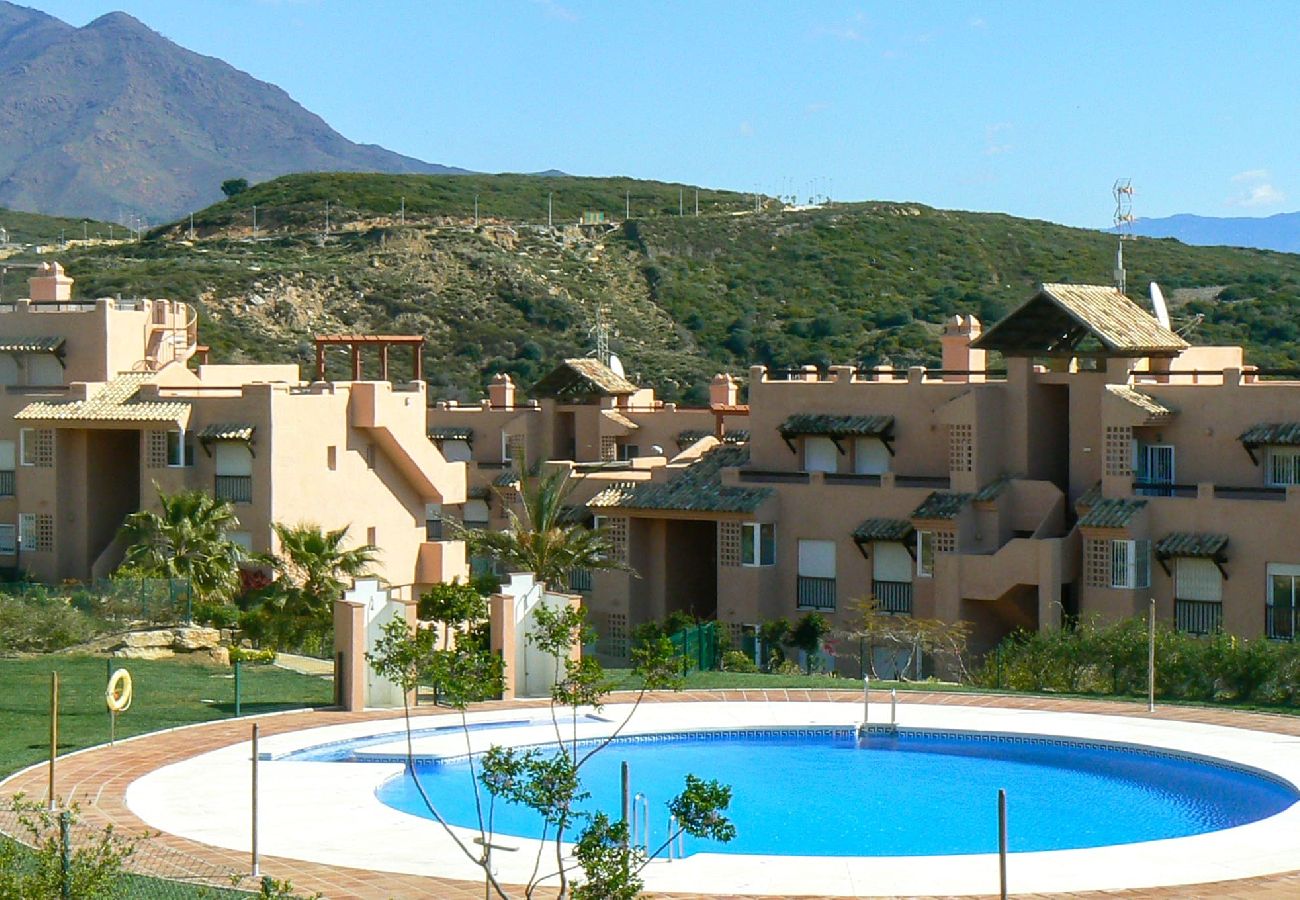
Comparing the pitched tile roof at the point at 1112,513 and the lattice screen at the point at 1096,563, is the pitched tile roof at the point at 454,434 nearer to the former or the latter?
the pitched tile roof at the point at 1112,513

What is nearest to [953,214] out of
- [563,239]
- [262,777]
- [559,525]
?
[563,239]

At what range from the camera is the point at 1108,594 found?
4166 cm

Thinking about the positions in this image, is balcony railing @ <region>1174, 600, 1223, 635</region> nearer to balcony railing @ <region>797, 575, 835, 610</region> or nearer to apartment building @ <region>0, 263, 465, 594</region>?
balcony railing @ <region>797, 575, 835, 610</region>

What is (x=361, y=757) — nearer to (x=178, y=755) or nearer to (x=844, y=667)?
(x=178, y=755)

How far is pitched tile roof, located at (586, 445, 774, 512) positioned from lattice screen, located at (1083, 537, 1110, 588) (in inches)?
319

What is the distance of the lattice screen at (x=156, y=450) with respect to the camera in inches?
1912

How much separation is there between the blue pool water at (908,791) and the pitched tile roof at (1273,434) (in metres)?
14.0

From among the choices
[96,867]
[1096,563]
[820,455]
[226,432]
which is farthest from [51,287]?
[96,867]

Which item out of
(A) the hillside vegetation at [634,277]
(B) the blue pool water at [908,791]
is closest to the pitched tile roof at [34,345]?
(B) the blue pool water at [908,791]

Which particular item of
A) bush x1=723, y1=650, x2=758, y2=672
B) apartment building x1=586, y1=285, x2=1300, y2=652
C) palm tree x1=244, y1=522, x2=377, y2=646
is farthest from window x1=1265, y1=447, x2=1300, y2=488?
palm tree x1=244, y1=522, x2=377, y2=646

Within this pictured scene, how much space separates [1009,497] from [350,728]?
19.2 m

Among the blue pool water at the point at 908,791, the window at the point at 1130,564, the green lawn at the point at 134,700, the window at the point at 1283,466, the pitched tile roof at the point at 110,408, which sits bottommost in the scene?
the blue pool water at the point at 908,791

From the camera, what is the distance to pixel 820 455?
1914 inches

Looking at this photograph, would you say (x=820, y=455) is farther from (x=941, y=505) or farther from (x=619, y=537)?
(x=619, y=537)
